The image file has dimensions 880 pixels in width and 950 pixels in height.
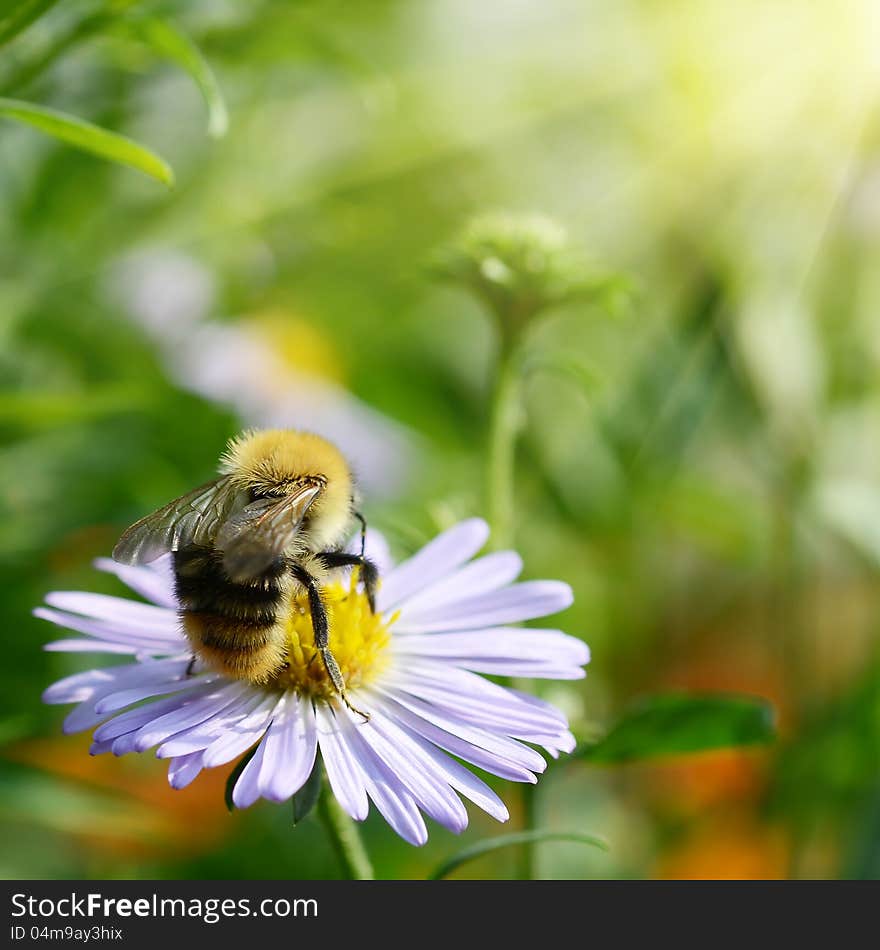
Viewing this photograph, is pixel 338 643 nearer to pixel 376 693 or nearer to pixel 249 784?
pixel 376 693

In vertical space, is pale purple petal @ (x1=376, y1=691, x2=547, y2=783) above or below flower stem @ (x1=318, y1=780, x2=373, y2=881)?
above

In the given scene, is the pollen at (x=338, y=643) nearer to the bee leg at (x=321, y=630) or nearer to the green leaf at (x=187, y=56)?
the bee leg at (x=321, y=630)

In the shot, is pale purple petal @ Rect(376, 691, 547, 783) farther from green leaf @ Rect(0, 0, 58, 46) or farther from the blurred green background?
green leaf @ Rect(0, 0, 58, 46)

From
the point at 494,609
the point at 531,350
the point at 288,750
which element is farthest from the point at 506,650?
the point at 531,350

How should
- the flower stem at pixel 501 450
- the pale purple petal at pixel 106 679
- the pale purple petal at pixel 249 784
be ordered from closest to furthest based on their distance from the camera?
the pale purple petal at pixel 249 784 < the pale purple petal at pixel 106 679 < the flower stem at pixel 501 450

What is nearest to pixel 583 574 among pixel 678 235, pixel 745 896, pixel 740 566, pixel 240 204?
pixel 740 566

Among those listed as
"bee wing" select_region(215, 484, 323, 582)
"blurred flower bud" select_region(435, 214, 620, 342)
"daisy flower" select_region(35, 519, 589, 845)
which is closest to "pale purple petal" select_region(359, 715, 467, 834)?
"daisy flower" select_region(35, 519, 589, 845)

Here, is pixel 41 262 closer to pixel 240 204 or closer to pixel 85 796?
pixel 240 204

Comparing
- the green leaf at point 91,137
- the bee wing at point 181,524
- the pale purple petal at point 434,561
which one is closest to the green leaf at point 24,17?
the green leaf at point 91,137
